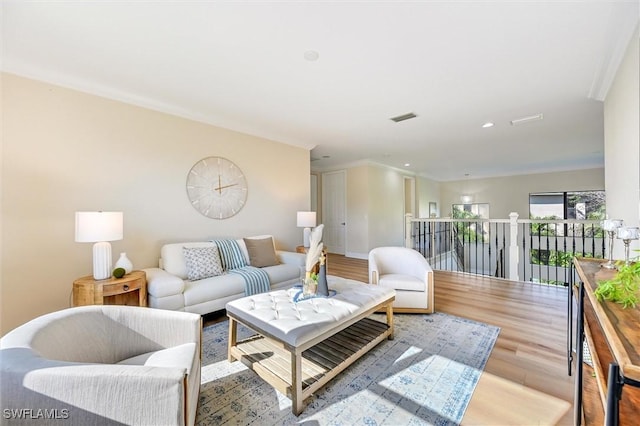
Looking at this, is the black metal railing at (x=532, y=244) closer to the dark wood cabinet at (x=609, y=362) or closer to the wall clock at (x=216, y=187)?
the wall clock at (x=216, y=187)

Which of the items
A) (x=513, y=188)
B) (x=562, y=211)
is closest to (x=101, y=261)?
(x=513, y=188)

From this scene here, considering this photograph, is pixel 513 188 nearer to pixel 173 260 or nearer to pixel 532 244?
pixel 532 244

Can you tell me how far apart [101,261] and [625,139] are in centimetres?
460

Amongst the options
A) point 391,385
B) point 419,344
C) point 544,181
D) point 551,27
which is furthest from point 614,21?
point 544,181

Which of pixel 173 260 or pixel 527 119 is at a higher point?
pixel 527 119

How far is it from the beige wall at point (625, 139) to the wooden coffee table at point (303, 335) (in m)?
2.03

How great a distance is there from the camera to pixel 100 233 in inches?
85.4

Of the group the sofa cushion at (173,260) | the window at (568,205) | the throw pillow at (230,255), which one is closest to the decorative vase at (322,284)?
the throw pillow at (230,255)

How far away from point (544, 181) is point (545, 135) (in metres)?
4.38

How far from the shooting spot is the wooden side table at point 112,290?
2.13 meters

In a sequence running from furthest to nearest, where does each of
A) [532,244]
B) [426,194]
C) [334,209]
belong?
[426,194], [532,244], [334,209]

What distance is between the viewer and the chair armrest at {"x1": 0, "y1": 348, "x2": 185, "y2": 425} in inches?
34.0

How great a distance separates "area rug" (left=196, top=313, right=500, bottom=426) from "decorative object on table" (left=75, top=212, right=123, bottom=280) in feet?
3.81

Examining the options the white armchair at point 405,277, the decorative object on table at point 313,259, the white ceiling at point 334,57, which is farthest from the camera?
the white armchair at point 405,277
